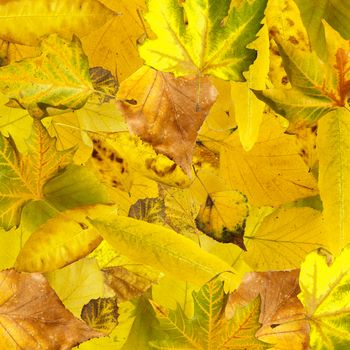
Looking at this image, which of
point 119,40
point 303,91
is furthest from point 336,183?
point 119,40

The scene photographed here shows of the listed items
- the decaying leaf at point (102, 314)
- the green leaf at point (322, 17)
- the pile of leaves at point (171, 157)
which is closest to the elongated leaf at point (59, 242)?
the pile of leaves at point (171, 157)

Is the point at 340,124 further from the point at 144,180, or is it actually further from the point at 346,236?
the point at 144,180

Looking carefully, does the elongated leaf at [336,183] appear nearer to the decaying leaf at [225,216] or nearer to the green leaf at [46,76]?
the decaying leaf at [225,216]

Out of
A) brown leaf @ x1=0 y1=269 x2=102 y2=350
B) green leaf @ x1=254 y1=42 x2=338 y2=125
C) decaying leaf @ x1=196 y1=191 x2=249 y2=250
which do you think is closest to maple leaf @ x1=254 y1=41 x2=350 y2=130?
green leaf @ x1=254 y1=42 x2=338 y2=125

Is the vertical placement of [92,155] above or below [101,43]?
below

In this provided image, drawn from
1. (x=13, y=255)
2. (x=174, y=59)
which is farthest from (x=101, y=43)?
(x=13, y=255)

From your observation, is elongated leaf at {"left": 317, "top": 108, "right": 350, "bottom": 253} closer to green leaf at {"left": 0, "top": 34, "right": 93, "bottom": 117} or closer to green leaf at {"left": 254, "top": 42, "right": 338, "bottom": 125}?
green leaf at {"left": 254, "top": 42, "right": 338, "bottom": 125}
